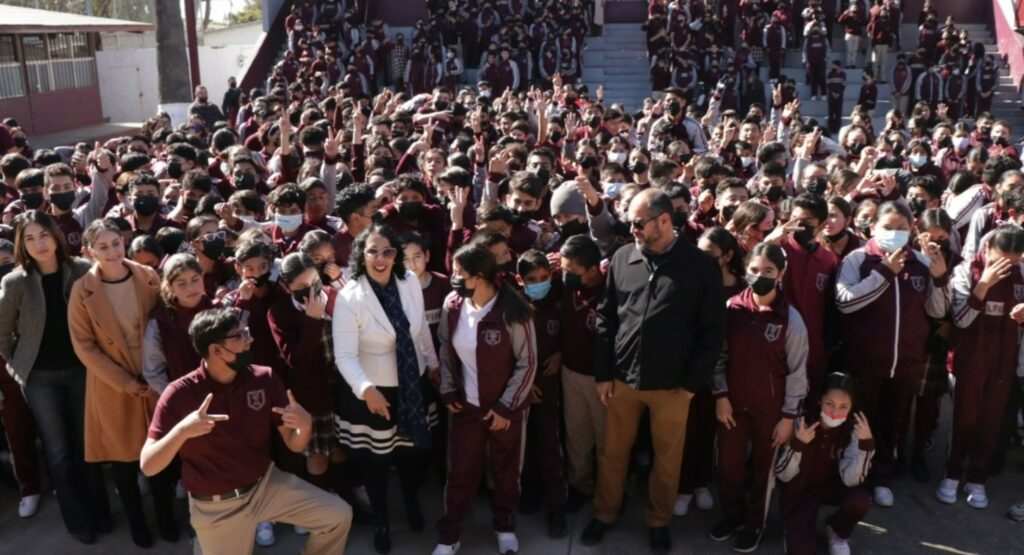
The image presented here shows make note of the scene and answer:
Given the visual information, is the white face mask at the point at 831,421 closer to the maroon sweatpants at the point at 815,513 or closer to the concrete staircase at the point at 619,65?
the maroon sweatpants at the point at 815,513

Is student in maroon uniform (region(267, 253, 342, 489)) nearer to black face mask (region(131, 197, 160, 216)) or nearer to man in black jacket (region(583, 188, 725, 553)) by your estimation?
man in black jacket (region(583, 188, 725, 553))

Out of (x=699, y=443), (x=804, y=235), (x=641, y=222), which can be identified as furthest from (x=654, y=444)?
(x=804, y=235)

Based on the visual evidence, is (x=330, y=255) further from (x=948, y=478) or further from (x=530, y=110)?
(x=530, y=110)

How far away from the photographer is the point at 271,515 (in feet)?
12.3

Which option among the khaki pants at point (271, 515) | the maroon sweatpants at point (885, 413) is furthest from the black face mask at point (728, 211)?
the khaki pants at point (271, 515)

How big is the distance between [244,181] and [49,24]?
15.3 m

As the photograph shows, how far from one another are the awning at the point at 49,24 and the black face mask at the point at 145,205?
570 inches

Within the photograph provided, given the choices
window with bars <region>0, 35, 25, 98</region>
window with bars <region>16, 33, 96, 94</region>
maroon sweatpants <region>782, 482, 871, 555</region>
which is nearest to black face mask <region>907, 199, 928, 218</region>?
maroon sweatpants <region>782, 482, 871, 555</region>

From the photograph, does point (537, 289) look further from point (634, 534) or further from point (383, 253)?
point (634, 534)

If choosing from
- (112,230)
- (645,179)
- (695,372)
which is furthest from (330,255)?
(645,179)

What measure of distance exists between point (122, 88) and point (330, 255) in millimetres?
23917

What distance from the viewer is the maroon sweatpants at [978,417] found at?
469 centimetres

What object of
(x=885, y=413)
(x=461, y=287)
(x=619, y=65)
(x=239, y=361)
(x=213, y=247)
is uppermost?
(x=619, y=65)

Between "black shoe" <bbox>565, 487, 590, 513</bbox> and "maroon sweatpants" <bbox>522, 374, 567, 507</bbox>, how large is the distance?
0.15 metres
